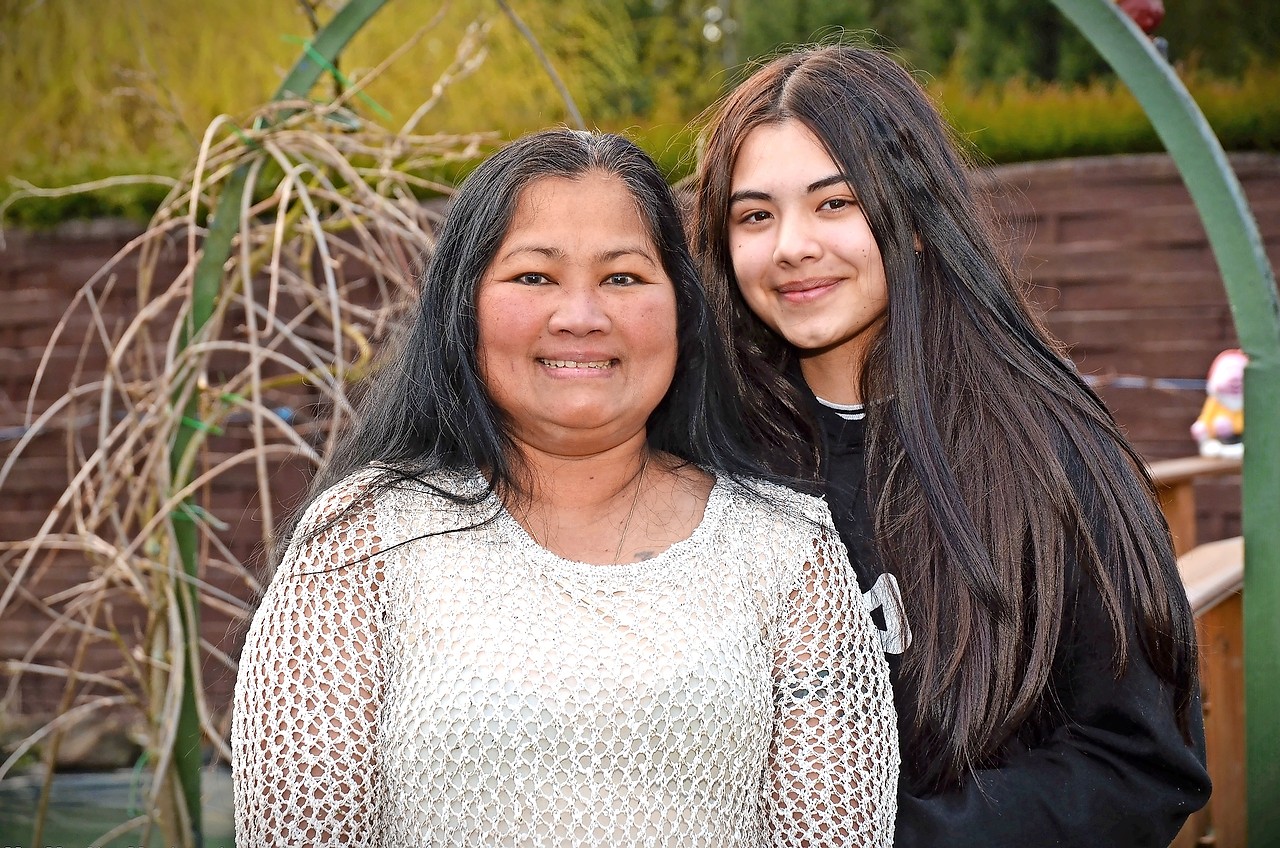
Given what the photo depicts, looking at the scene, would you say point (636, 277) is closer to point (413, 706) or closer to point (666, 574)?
point (666, 574)

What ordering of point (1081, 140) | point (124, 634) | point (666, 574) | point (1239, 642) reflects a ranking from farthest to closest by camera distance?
point (124, 634) → point (1081, 140) → point (1239, 642) → point (666, 574)

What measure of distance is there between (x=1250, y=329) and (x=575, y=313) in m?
1.04

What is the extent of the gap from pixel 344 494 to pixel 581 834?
0.43 meters

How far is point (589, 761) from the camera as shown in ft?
4.03

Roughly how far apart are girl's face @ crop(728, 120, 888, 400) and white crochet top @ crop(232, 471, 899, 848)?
1.15 feet

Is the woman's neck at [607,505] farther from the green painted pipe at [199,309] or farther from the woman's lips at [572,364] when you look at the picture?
the green painted pipe at [199,309]

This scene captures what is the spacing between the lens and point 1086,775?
1371 mm

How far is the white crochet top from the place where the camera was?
1219mm

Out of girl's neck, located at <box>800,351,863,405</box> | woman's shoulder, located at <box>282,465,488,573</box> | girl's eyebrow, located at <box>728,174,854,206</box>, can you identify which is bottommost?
woman's shoulder, located at <box>282,465,488,573</box>

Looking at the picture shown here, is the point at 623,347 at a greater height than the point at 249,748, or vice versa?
the point at 623,347

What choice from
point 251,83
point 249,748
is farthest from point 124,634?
point 249,748

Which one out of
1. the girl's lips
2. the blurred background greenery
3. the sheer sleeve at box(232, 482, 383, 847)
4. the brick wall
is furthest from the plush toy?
the sheer sleeve at box(232, 482, 383, 847)

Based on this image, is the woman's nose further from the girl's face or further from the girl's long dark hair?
the girl's face

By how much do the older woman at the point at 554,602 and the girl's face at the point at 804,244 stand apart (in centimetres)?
12
